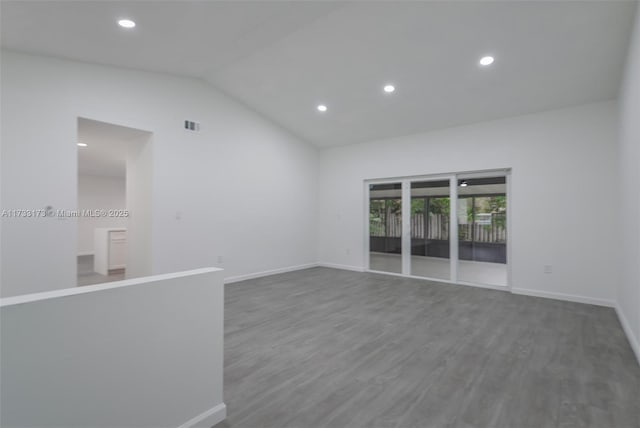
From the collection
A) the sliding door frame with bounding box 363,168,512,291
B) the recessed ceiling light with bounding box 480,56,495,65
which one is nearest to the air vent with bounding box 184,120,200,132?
the sliding door frame with bounding box 363,168,512,291

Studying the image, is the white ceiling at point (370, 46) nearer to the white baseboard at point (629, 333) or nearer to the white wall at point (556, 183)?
the white wall at point (556, 183)

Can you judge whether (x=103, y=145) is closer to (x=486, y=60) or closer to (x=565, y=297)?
(x=486, y=60)

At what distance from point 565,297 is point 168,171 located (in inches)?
265

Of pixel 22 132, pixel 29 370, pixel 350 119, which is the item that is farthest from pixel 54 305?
pixel 350 119

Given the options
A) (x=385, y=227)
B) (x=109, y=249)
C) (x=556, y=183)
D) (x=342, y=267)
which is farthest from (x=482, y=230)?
(x=109, y=249)

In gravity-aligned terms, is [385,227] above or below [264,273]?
above

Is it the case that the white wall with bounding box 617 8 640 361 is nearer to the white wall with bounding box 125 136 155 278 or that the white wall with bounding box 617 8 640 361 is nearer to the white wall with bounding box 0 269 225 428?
the white wall with bounding box 0 269 225 428

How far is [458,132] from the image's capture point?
5801 millimetres

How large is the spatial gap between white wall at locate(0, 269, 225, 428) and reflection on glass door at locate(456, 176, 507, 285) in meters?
5.29

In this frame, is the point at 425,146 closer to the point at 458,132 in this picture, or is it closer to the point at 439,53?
the point at 458,132

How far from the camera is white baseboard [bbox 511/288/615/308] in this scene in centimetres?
444

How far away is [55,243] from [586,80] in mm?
7408

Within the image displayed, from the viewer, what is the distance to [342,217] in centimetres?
751

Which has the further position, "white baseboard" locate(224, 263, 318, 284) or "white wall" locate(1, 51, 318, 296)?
"white baseboard" locate(224, 263, 318, 284)
